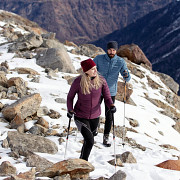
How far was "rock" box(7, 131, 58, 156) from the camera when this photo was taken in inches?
212

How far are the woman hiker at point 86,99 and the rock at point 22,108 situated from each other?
3.11 m

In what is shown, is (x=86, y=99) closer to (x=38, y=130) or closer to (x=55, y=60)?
(x=38, y=130)

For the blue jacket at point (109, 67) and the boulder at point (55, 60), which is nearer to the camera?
the blue jacket at point (109, 67)

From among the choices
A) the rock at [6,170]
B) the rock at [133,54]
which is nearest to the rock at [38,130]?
the rock at [6,170]

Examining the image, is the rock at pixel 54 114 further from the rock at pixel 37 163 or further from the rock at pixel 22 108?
the rock at pixel 37 163

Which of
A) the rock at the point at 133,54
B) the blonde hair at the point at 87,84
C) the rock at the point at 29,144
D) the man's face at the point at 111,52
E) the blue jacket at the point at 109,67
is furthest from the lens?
the rock at the point at 133,54

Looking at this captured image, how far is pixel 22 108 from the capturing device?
759 cm

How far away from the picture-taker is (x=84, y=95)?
4.80m

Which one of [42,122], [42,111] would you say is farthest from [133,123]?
[42,122]

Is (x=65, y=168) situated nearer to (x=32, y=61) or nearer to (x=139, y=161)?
(x=139, y=161)

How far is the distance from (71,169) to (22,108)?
3900 mm

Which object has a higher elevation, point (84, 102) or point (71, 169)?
point (84, 102)

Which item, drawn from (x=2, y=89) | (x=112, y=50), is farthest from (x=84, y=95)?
(x=2, y=89)

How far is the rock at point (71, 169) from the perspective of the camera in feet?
13.5
